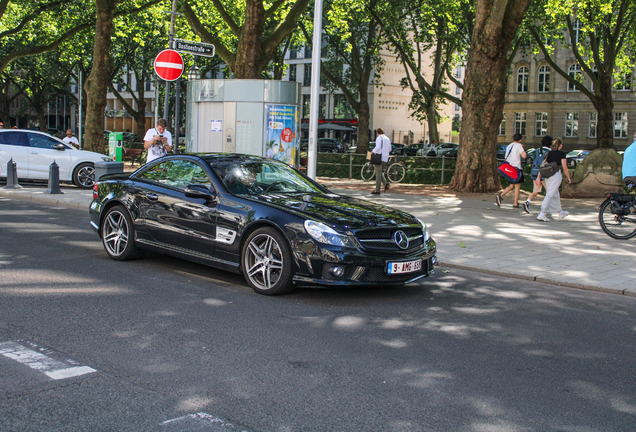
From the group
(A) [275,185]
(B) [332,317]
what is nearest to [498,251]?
(A) [275,185]

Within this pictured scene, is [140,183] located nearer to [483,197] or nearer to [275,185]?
[275,185]

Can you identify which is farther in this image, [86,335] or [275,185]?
[275,185]

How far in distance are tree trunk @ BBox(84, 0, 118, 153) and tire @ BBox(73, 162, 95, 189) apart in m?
5.54

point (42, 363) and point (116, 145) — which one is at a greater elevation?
point (116, 145)

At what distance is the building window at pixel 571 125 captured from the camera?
2391 inches

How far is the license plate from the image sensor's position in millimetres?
6426

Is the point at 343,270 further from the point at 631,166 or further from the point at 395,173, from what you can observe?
the point at 395,173

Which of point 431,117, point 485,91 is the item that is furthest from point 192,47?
point 431,117

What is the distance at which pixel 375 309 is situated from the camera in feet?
20.6

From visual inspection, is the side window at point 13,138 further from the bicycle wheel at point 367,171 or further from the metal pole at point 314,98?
the bicycle wheel at point 367,171

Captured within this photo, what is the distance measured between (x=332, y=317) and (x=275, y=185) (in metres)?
2.23

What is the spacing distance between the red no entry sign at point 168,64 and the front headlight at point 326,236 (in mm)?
9492

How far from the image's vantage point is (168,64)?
48.4 feet

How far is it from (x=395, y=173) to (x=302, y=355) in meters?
19.5
